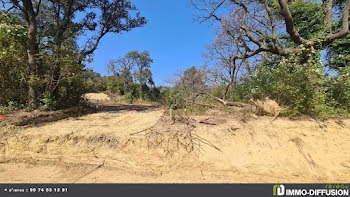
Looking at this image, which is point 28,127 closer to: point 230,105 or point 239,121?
point 239,121

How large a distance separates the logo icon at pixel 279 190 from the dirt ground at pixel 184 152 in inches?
8.3

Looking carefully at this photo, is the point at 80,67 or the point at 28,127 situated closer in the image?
the point at 28,127

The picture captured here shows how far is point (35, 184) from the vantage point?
2264 millimetres

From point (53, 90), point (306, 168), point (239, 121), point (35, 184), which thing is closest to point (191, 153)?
point (239, 121)

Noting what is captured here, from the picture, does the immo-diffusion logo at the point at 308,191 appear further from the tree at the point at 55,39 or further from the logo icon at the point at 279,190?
the tree at the point at 55,39

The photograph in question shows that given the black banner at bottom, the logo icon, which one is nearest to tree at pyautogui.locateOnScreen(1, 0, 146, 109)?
the black banner at bottom

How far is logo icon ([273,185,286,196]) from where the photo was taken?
218 cm

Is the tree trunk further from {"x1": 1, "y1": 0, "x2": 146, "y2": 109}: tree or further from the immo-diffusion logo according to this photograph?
the immo-diffusion logo

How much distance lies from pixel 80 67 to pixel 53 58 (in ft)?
2.56

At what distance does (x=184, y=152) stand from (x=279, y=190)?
5.63 feet

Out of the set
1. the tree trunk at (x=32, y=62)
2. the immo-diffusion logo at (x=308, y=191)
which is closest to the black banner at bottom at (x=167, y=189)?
the immo-diffusion logo at (x=308, y=191)

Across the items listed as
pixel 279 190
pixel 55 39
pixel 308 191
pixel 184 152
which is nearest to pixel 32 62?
pixel 55 39

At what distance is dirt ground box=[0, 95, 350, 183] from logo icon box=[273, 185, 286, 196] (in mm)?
210

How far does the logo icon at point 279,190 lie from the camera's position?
2.18m
